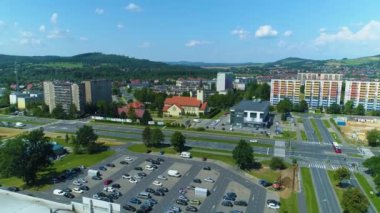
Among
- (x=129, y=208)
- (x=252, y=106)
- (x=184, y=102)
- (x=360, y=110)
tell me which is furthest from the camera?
(x=360, y=110)

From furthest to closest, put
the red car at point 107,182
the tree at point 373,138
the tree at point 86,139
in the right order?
the tree at point 373,138 → the tree at point 86,139 → the red car at point 107,182

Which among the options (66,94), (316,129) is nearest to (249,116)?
(316,129)

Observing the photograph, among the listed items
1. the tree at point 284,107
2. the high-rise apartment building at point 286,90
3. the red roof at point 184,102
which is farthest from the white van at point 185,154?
the high-rise apartment building at point 286,90

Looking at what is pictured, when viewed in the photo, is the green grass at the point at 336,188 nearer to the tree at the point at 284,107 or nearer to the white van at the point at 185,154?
the white van at the point at 185,154

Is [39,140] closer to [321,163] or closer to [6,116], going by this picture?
[321,163]

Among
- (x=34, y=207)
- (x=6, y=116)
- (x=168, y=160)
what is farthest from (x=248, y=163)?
(x=6, y=116)

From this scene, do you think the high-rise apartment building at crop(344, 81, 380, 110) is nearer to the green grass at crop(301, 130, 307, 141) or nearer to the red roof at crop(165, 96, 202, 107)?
the green grass at crop(301, 130, 307, 141)

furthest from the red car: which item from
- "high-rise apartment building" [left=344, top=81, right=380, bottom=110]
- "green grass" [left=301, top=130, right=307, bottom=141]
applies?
"high-rise apartment building" [left=344, top=81, right=380, bottom=110]

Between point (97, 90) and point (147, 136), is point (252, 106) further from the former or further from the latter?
point (97, 90)
